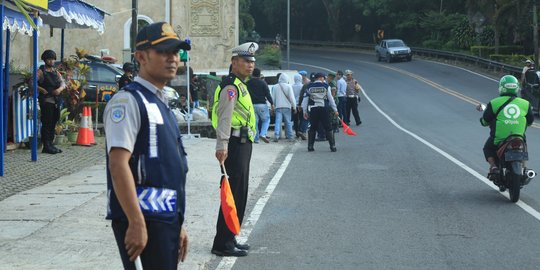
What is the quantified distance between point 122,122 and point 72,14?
40.2 ft

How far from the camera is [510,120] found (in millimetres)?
12039

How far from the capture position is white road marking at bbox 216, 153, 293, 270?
8320 millimetres

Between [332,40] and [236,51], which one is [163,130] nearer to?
[236,51]

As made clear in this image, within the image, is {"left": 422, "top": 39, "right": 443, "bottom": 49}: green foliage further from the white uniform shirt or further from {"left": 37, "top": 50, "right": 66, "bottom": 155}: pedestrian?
the white uniform shirt

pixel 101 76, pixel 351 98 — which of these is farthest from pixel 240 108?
pixel 351 98

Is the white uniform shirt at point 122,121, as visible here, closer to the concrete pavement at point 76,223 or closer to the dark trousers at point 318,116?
the concrete pavement at point 76,223

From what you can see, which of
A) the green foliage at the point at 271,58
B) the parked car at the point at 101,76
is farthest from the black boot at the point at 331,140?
the green foliage at the point at 271,58

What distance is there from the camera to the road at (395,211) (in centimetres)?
850

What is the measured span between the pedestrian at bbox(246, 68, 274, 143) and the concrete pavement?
16.9 ft

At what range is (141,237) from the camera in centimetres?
451

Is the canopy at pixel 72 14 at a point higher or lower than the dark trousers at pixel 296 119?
higher

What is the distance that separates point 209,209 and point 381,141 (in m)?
11.7

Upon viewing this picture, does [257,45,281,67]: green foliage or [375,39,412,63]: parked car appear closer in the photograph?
[257,45,281,67]: green foliage

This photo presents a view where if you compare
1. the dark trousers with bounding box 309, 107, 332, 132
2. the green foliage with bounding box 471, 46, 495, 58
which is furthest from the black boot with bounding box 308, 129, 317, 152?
the green foliage with bounding box 471, 46, 495, 58
